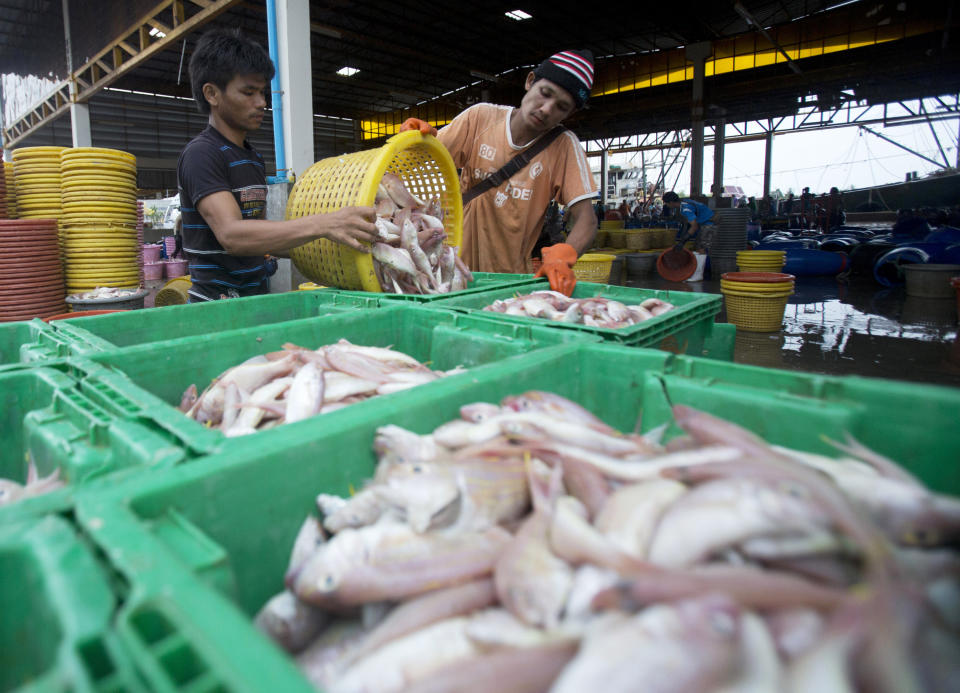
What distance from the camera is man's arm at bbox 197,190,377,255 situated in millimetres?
2568

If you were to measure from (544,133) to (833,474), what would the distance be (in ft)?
11.0

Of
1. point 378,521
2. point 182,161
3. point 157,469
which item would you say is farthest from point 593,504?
point 182,161

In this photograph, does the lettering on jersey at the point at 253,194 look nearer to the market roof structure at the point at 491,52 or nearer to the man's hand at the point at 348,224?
the man's hand at the point at 348,224

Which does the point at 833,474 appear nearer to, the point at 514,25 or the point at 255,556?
the point at 255,556

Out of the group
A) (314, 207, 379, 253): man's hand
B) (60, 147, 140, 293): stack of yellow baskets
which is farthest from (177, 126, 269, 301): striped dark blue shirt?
(60, 147, 140, 293): stack of yellow baskets

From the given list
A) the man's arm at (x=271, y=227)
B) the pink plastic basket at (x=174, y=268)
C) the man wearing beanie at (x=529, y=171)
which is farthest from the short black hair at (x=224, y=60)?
the pink plastic basket at (x=174, y=268)

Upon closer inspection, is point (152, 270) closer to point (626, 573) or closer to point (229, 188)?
point (229, 188)

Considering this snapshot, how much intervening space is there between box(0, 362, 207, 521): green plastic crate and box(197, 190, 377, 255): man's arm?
1.14 m

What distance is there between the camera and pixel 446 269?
3.24 m

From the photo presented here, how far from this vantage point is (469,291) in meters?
3.07

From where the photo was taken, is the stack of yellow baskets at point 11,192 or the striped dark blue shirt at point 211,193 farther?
the stack of yellow baskets at point 11,192

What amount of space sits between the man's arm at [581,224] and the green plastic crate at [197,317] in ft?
5.91

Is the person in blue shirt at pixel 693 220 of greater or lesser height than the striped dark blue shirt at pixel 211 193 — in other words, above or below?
above

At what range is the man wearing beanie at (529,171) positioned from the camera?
3.43 metres
